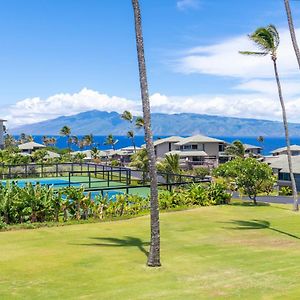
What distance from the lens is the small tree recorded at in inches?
1035

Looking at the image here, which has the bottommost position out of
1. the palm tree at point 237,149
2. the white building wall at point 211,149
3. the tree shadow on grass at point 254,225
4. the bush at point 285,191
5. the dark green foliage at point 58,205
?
the tree shadow on grass at point 254,225

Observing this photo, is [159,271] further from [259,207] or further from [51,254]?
[259,207]

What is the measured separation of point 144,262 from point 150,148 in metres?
3.19

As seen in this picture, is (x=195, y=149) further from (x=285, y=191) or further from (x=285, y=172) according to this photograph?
(x=285, y=191)

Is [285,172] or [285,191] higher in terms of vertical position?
[285,172]

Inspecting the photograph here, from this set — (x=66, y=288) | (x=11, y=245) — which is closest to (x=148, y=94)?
(x=66, y=288)

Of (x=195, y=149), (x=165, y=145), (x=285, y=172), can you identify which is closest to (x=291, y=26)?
(x=285, y=172)

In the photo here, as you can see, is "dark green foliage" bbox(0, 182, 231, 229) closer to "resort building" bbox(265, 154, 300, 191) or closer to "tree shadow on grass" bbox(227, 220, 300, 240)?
"tree shadow on grass" bbox(227, 220, 300, 240)

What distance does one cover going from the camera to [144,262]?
12273 millimetres

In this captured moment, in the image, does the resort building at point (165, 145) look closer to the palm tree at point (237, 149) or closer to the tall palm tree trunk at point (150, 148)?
the palm tree at point (237, 149)

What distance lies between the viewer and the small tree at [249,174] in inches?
1035

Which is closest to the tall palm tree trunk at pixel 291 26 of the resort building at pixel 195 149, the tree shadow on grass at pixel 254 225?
the tree shadow on grass at pixel 254 225

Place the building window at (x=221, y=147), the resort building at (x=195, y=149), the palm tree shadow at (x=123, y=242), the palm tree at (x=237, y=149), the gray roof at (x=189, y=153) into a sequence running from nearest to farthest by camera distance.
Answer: the palm tree shadow at (x=123, y=242), the palm tree at (x=237, y=149), the resort building at (x=195, y=149), the gray roof at (x=189, y=153), the building window at (x=221, y=147)

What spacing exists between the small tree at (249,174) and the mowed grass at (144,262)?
23.8 ft
